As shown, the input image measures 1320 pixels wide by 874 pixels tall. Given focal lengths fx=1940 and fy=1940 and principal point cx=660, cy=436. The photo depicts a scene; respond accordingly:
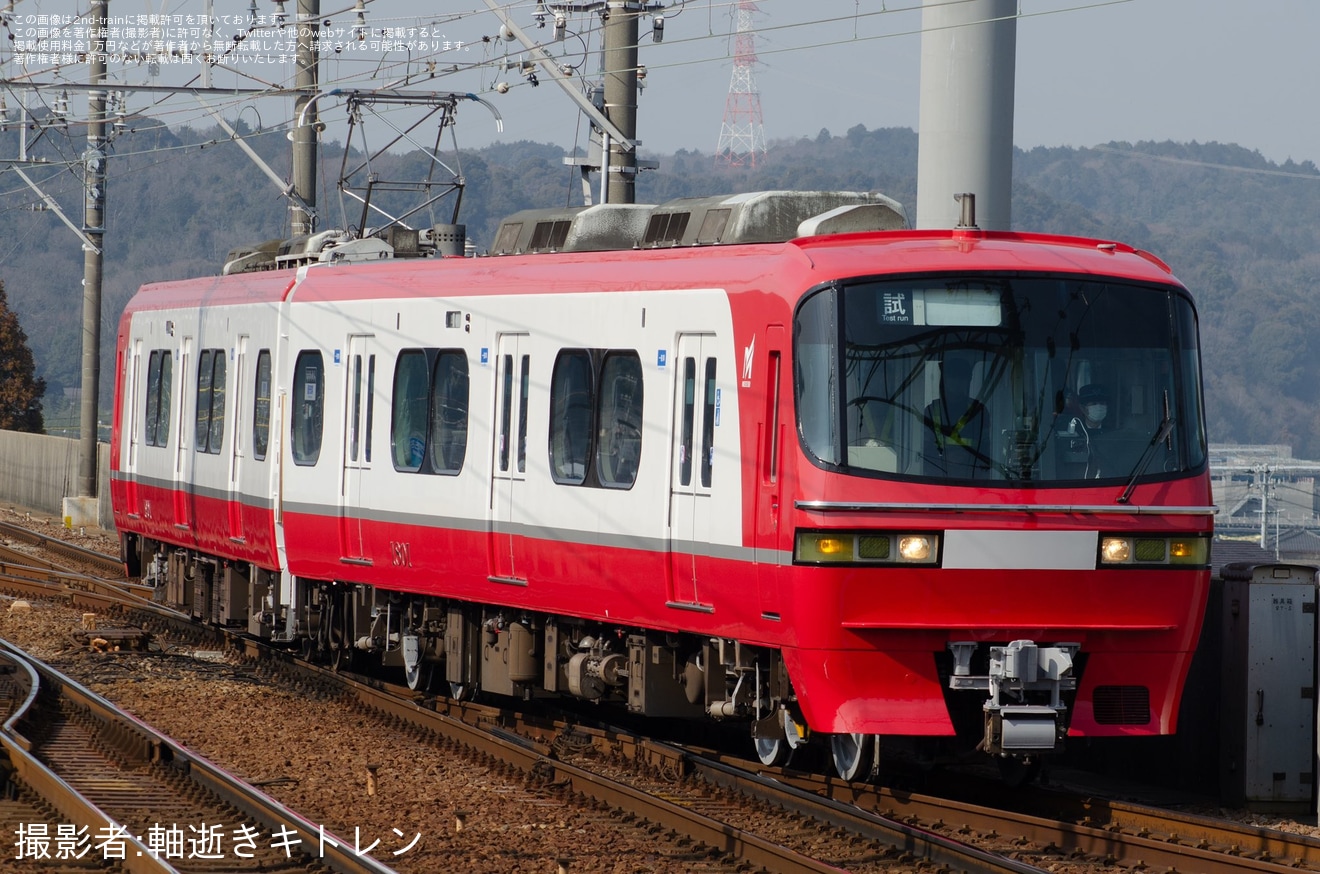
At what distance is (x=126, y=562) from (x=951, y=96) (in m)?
11.8

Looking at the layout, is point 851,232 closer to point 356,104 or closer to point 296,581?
point 296,581

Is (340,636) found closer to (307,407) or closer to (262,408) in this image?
(307,407)

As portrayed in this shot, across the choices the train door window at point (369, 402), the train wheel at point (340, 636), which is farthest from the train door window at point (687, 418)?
the train wheel at point (340, 636)

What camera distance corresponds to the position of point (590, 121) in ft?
60.8

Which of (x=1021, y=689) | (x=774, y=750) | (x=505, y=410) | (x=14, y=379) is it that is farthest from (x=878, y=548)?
(x=14, y=379)

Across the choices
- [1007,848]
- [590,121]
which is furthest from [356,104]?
[1007,848]

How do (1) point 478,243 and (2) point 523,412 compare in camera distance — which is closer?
(2) point 523,412

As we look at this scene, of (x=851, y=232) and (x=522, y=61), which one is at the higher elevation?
(x=522, y=61)

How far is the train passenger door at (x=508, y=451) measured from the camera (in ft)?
42.9

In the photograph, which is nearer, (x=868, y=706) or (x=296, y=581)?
(x=868, y=706)

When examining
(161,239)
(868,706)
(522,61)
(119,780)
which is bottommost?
(119,780)

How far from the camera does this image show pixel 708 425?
11.1 meters

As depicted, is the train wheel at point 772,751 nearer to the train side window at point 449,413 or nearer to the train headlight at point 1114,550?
the train headlight at point 1114,550

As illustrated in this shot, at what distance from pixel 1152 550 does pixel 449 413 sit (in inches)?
223
